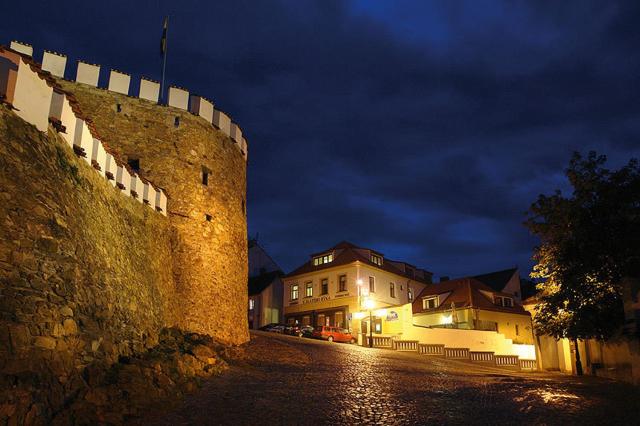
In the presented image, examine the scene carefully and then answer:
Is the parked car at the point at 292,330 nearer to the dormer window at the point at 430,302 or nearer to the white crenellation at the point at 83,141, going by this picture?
the dormer window at the point at 430,302

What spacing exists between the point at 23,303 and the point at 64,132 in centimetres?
482

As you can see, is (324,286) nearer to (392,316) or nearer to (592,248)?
(392,316)

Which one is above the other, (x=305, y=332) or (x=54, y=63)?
(x=54, y=63)

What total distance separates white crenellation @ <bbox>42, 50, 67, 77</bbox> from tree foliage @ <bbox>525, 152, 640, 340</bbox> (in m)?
20.8

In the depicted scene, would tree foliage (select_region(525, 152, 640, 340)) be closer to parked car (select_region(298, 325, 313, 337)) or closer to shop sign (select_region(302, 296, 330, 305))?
parked car (select_region(298, 325, 313, 337))

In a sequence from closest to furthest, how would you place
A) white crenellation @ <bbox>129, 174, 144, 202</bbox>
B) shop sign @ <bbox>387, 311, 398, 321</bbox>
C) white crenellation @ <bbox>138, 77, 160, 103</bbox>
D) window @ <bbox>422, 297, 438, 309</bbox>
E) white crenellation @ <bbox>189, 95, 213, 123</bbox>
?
white crenellation @ <bbox>129, 174, 144, 202</bbox>
white crenellation @ <bbox>138, 77, 160, 103</bbox>
white crenellation @ <bbox>189, 95, 213, 123</bbox>
shop sign @ <bbox>387, 311, 398, 321</bbox>
window @ <bbox>422, 297, 438, 309</bbox>

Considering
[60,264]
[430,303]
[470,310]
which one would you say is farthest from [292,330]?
[60,264]

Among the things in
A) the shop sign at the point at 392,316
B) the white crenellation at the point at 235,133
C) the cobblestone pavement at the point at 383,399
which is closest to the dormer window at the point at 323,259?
the shop sign at the point at 392,316

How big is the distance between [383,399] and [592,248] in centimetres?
1133

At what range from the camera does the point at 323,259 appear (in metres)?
52.4

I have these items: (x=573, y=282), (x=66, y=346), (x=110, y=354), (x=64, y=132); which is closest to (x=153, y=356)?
(x=110, y=354)

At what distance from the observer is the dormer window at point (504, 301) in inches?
1811

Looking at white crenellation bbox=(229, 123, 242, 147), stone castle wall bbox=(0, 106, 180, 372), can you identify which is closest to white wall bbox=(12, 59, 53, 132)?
stone castle wall bbox=(0, 106, 180, 372)

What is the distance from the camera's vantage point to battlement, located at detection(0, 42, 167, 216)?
403 inches
